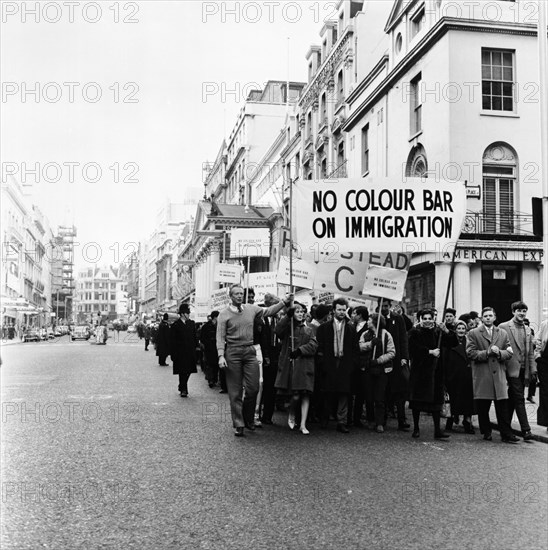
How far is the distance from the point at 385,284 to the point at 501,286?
42.4 ft

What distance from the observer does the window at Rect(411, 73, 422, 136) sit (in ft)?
81.9

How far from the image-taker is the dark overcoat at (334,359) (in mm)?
10969

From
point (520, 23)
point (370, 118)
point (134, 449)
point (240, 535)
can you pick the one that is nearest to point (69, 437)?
point (134, 449)

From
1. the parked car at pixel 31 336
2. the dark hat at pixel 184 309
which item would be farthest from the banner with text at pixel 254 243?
the parked car at pixel 31 336

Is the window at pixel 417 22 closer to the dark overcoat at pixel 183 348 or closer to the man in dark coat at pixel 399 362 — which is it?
the dark overcoat at pixel 183 348

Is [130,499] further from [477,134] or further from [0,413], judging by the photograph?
[477,134]

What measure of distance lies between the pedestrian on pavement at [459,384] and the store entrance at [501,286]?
1218 cm

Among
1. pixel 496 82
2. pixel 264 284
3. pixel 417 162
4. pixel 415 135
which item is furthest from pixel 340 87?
pixel 264 284

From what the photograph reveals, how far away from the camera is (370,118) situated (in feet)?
97.2

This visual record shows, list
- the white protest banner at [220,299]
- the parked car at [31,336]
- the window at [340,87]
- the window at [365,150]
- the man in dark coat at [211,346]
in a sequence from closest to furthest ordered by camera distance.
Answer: the man in dark coat at [211,346]
the white protest banner at [220,299]
the window at [365,150]
the window at [340,87]
the parked car at [31,336]

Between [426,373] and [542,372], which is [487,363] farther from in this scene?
[542,372]

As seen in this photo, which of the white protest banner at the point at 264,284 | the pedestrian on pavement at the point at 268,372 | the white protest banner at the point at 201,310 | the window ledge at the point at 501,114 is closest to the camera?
the pedestrian on pavement at the point at 268,372

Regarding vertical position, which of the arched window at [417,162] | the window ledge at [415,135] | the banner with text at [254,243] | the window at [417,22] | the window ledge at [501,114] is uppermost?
the window at [417,22]

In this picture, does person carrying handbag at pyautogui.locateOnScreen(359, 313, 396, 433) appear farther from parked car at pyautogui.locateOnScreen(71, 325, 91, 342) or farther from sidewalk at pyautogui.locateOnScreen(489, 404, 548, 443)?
parked car at pyautogui.locateOnScreen(71, 325, 91, 342)
